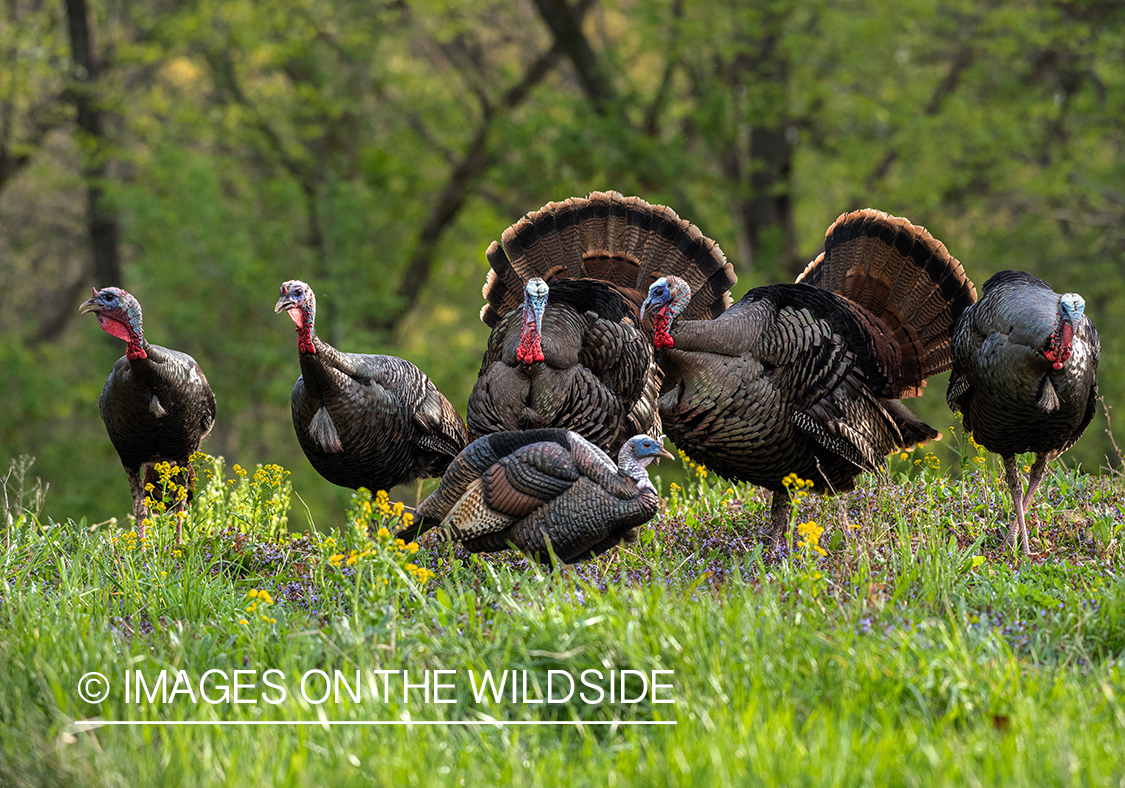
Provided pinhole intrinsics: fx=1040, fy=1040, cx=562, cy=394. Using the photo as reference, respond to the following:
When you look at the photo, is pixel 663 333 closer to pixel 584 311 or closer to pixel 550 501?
pixel 584 311

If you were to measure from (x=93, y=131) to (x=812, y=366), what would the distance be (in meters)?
11.0

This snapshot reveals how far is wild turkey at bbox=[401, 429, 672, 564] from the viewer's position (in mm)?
4199

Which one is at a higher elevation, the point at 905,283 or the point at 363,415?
the point at 905,283

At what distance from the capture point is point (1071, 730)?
117 inches

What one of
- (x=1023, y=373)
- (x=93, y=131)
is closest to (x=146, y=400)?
(x=1023, y=373)

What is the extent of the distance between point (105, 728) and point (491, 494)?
1650 mm

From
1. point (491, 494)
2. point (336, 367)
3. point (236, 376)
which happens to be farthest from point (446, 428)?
point (236, 376)

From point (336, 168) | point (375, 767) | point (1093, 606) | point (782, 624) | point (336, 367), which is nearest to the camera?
point (375, 767)

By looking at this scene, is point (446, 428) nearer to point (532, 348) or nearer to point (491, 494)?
point (532, 348)

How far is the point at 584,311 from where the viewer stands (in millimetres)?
5688

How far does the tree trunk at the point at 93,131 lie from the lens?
40.7ft

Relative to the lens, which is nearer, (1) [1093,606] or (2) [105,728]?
(2) [105,728]

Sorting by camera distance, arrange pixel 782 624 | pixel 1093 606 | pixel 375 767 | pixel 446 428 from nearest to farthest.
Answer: pixel 375 767
pixel 782 624
pixel 1093 606
pixel 446 428

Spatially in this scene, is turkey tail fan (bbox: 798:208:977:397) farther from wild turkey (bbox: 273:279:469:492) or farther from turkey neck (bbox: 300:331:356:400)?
turkey neck (bbox: 300:331:356:400)
